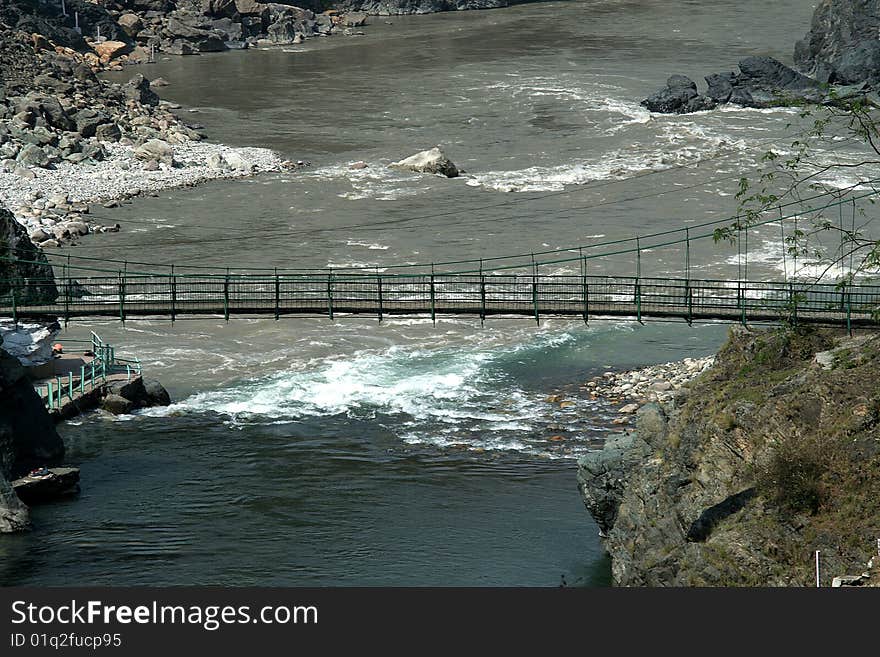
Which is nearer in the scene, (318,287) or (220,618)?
(220,618)

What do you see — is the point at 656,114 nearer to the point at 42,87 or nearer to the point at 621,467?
the point at 42,87

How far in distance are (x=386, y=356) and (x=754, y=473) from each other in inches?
791

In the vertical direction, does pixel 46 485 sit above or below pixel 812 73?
below

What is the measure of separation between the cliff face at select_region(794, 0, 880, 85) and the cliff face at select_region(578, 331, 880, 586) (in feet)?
195

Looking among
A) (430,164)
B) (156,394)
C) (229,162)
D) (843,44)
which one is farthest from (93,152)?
(843,44)

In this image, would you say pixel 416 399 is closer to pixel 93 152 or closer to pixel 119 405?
pixel 119 405

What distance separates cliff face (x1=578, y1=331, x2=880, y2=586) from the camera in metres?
22.3

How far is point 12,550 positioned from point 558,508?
1170cm

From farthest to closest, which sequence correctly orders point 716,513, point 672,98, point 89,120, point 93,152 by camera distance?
point 672,98 < point 89,120 < point 93,152 < point 716,513

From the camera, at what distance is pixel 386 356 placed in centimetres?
4281

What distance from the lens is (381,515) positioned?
30812mm

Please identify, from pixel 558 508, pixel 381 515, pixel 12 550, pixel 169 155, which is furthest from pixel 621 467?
pixel 169 155

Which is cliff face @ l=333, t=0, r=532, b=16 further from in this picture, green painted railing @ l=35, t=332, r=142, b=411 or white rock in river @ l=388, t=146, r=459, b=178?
green painted railing @ l=35, t=332, r=142, b=411

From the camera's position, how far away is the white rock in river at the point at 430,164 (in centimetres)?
6378
